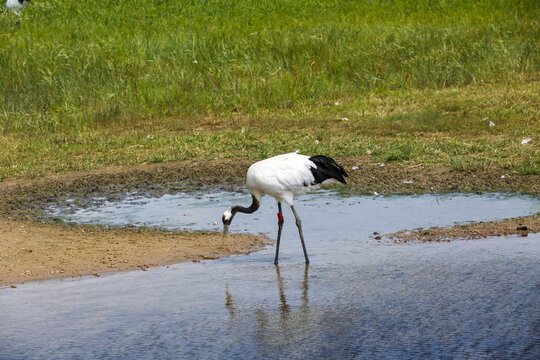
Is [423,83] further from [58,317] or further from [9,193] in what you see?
[58,317]

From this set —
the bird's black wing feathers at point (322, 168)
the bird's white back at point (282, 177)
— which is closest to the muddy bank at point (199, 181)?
the bird's black wing feathers at point (322, 168)

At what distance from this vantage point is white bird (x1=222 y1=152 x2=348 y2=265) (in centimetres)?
697

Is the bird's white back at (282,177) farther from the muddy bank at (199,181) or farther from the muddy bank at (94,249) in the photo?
the muddy bank at (199,181)

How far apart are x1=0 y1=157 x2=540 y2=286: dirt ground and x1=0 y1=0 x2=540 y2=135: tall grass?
11.6ft

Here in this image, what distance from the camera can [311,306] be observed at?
5.42 meters

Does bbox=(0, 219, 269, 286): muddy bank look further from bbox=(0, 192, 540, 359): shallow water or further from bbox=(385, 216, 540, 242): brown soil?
bbox=(385, 216, 540, 242): brown soil

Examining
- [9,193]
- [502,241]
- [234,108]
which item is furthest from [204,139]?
[502,241]

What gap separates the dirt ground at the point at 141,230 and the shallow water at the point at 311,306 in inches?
11.1

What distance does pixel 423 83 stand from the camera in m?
14.9

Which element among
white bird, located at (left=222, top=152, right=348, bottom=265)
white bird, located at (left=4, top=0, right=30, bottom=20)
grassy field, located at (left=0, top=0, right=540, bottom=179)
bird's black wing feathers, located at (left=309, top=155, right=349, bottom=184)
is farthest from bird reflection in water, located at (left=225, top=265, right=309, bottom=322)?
white bird, located at (left=4, top=0, right=30, bottom=20)

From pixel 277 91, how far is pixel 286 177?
7.60m

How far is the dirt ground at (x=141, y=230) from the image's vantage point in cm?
676

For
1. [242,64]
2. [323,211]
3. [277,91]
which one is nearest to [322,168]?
[323,211]

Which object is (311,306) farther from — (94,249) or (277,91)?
(277,91)
